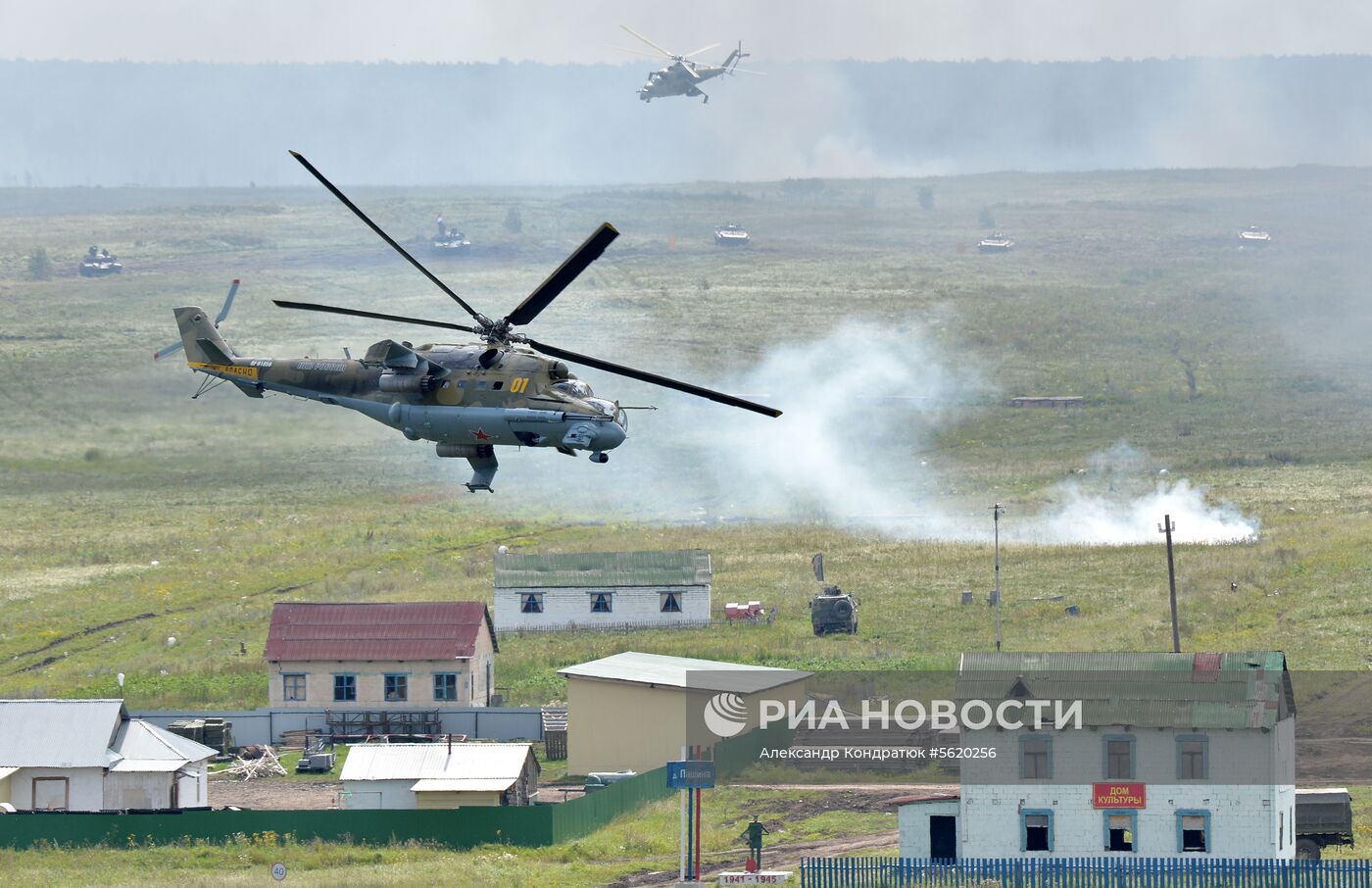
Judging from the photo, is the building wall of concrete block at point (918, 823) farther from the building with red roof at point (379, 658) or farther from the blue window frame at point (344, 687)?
the blue window frame at point (344, 687)

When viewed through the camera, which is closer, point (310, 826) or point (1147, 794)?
point (1147, 794)

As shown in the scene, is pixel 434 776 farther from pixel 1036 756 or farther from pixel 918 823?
pixel 1036 756

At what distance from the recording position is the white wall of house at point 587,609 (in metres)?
80.0

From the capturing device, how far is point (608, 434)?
3947 centimetres

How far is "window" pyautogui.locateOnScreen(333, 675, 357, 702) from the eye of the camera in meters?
66.9

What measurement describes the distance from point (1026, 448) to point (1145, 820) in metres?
Result: 93.5

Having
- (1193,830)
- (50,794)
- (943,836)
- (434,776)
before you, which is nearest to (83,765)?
(50,794)

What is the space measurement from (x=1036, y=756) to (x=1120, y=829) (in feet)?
7.90

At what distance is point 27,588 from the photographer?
300 feet

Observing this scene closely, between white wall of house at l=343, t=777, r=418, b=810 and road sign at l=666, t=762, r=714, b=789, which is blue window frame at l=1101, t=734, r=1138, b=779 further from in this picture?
white wall of house at l=343, t=777, r=418, b=810

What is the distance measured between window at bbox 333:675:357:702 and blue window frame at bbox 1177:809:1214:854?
A: 32241 mm

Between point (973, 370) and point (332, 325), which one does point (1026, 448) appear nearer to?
point (973, 370)

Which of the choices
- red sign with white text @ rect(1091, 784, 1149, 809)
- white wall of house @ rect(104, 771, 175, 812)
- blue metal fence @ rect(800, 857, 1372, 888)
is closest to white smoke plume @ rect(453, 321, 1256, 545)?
red sign with white text @ rect(1091, 784, 1149, 809)

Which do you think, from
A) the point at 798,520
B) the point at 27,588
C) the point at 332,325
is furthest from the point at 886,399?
the point at 27,588
